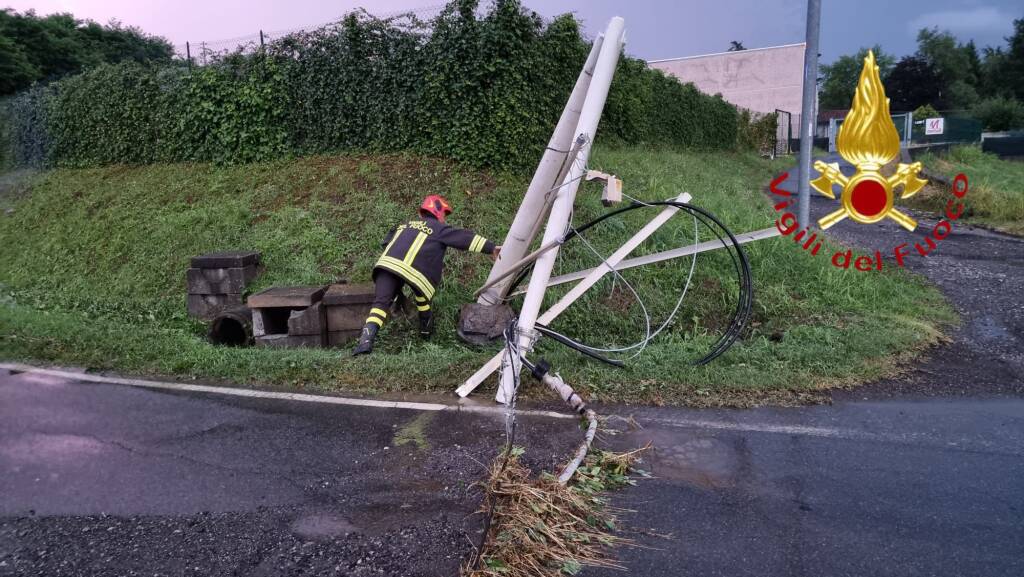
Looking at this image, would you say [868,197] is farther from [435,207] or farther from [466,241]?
[435,207]

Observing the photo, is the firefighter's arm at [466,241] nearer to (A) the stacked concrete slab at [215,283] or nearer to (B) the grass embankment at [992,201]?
(A) the stacked concrete slab at [215,283]

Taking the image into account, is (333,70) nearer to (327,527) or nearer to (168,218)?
(168,218)

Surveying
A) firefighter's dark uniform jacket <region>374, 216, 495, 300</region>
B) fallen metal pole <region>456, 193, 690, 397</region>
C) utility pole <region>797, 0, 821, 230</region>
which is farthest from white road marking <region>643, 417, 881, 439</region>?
utility pole <region>797, 0, 821, 230</region>

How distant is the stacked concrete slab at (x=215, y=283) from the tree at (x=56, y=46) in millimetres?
14536

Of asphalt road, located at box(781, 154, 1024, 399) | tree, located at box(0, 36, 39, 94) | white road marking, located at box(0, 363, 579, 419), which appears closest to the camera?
white road marking, located at box(0, 363, 579, 419)

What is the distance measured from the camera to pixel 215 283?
8.44 m

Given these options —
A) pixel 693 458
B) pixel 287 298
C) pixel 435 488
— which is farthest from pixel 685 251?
pixel 287 298

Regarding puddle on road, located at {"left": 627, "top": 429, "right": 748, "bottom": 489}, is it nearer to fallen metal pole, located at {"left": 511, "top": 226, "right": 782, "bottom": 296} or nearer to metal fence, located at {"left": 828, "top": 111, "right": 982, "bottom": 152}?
fallen metal pole, located at {"left": 511, "top": 226, "right": 782, "bottom": 296}

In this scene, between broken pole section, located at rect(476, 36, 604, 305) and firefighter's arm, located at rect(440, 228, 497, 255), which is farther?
firefighter's arm, located at rect(440, 228, 497, 255)

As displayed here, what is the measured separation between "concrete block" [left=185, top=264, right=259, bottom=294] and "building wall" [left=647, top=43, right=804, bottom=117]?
32348 mm

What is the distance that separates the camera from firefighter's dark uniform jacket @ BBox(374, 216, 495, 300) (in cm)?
662

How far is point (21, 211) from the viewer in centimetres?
1316

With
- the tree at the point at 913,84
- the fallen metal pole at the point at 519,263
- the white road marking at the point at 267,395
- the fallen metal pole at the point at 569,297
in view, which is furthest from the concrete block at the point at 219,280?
the tree at the point at 913,84

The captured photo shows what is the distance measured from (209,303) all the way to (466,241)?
3865 mm
